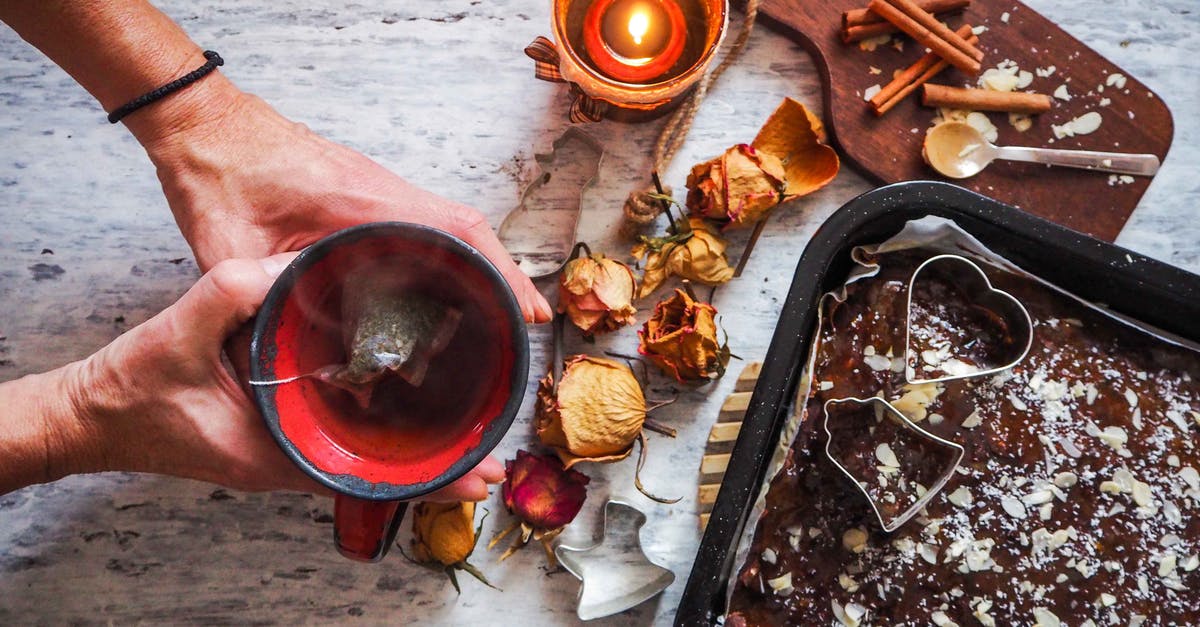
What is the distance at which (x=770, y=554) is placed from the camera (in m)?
0.91

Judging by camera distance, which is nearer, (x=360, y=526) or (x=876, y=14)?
(x=360, y=526)

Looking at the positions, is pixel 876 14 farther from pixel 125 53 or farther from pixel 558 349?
pixel 125 53

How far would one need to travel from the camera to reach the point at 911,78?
1.06 meters

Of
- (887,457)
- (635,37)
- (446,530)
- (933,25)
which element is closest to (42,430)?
(446,530)

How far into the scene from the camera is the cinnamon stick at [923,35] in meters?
1.03

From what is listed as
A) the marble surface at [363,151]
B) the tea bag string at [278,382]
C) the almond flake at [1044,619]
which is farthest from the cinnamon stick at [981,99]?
the tea bag string at [278,382]

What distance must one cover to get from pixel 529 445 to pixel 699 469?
0.22 m

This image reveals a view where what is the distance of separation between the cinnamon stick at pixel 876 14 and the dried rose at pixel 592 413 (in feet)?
1.75

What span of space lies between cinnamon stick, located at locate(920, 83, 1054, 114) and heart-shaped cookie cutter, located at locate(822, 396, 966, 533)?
0.42 meters

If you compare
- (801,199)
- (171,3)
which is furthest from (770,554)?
(171,3)

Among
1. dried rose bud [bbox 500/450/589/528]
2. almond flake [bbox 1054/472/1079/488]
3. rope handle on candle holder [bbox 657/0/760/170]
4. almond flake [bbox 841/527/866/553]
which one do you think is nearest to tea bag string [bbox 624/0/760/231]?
rope handle on candle holder [bbox 657/0/760/170]

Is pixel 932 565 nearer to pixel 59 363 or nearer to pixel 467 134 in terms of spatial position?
pixel 467 134

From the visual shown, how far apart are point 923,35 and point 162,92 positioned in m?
0.90

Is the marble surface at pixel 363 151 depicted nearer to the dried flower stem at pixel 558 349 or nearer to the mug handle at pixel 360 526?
the dried flower stem at pixel 558 349
